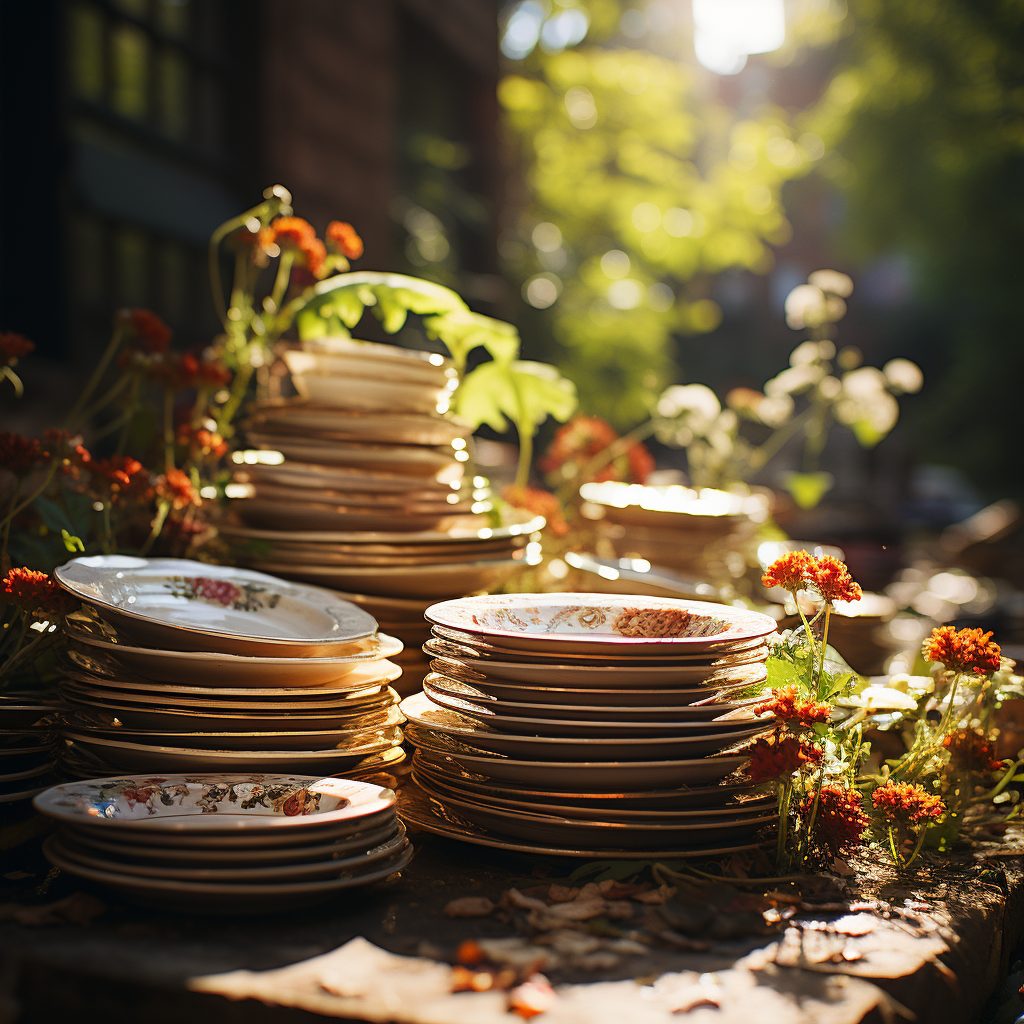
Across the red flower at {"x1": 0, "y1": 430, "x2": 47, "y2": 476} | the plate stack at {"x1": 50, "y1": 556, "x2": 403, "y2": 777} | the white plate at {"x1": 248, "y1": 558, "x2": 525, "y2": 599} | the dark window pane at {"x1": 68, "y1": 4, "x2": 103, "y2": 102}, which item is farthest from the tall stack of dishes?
the dark window pane at {"x1": 68, "y1": 4, "x2": 103, "y2": 102}

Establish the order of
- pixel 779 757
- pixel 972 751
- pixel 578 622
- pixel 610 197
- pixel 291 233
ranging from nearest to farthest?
pixel 779 757 → pixel 972 751 → pixel 578 622 → pixel 291 233 → pixel 610 197

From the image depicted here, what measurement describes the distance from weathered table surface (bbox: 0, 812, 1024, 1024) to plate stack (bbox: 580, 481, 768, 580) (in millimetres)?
1175

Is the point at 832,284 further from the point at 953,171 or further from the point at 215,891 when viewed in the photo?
the point at 953,171

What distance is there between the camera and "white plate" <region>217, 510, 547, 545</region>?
5.46ft

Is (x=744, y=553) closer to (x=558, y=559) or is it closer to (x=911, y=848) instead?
(x=558, y=559)

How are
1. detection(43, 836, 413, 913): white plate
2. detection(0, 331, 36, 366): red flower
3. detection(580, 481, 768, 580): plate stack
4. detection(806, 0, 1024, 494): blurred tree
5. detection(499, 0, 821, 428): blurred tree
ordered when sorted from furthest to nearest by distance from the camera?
detection(806, 0, 1024, 494): blurred tree
detection(499, 0, 821, 428): blurred tree
detection(580, 481, 768, 580): plate stack
detection(0, 331, 36, 366): red flower
detection(43, 836, 413, 913): white plate

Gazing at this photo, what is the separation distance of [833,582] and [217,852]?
0.85m

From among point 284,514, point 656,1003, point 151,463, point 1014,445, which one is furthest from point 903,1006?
point 1014,445

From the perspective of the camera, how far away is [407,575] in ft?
5.46

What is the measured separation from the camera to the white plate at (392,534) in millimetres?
1663

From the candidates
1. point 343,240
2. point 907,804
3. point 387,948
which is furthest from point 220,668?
point 343,240

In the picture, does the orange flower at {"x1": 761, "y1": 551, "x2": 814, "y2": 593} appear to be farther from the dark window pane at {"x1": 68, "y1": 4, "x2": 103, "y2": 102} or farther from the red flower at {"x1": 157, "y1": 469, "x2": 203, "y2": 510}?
the dark window pane at {"x1": 68, "y1": 4, "x2": 103, "y2": 102}

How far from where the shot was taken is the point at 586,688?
1.22m

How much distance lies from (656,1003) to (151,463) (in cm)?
151
